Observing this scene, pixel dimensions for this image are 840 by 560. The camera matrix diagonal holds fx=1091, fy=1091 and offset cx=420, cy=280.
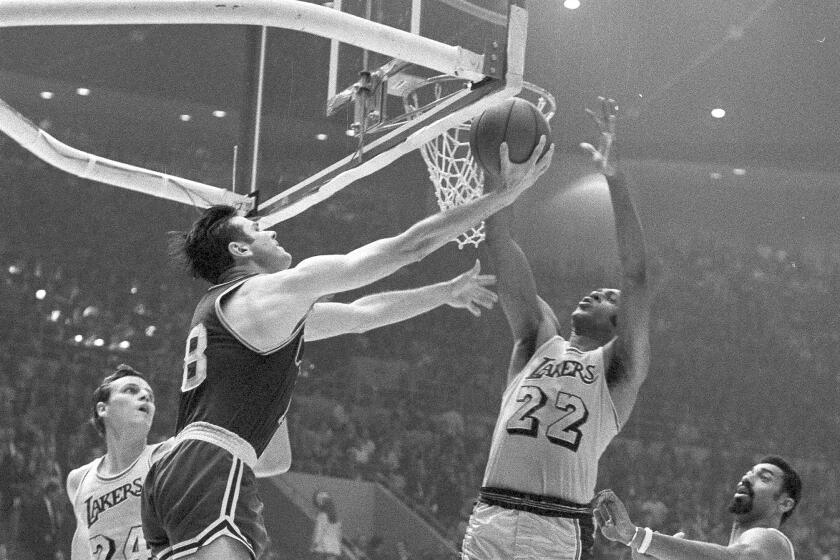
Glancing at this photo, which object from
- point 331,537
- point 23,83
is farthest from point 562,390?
point 23,83

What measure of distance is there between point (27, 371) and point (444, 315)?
600cm

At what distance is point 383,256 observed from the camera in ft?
10.5

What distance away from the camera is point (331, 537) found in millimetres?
12555

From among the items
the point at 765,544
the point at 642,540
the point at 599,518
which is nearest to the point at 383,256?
the point at 599,518

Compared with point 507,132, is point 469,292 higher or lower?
lower

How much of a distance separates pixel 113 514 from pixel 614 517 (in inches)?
82.9

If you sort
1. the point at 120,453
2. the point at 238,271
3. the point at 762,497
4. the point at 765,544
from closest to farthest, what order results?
the point at 238,271 → the point at 765,544 → the point at 762,497 → the point at 120,453

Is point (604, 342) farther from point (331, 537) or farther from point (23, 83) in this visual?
point (23, 83)

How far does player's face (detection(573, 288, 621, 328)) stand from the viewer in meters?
4.43

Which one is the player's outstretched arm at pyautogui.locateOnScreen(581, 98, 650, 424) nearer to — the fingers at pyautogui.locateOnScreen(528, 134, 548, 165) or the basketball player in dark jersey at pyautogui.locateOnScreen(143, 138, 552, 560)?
the fingers at pyautogui.locateOnScreen(528, 134, 548, 165)

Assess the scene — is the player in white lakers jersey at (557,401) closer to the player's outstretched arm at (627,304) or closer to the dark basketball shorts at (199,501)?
the player's outstretched arm at (627,304)

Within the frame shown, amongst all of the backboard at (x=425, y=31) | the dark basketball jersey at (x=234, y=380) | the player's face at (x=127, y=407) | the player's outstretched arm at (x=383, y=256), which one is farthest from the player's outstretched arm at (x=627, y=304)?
the player's face at (x=127, y=407)

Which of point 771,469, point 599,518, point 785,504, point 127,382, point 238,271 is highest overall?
point 238,271

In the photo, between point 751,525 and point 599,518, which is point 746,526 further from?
point 599,518
